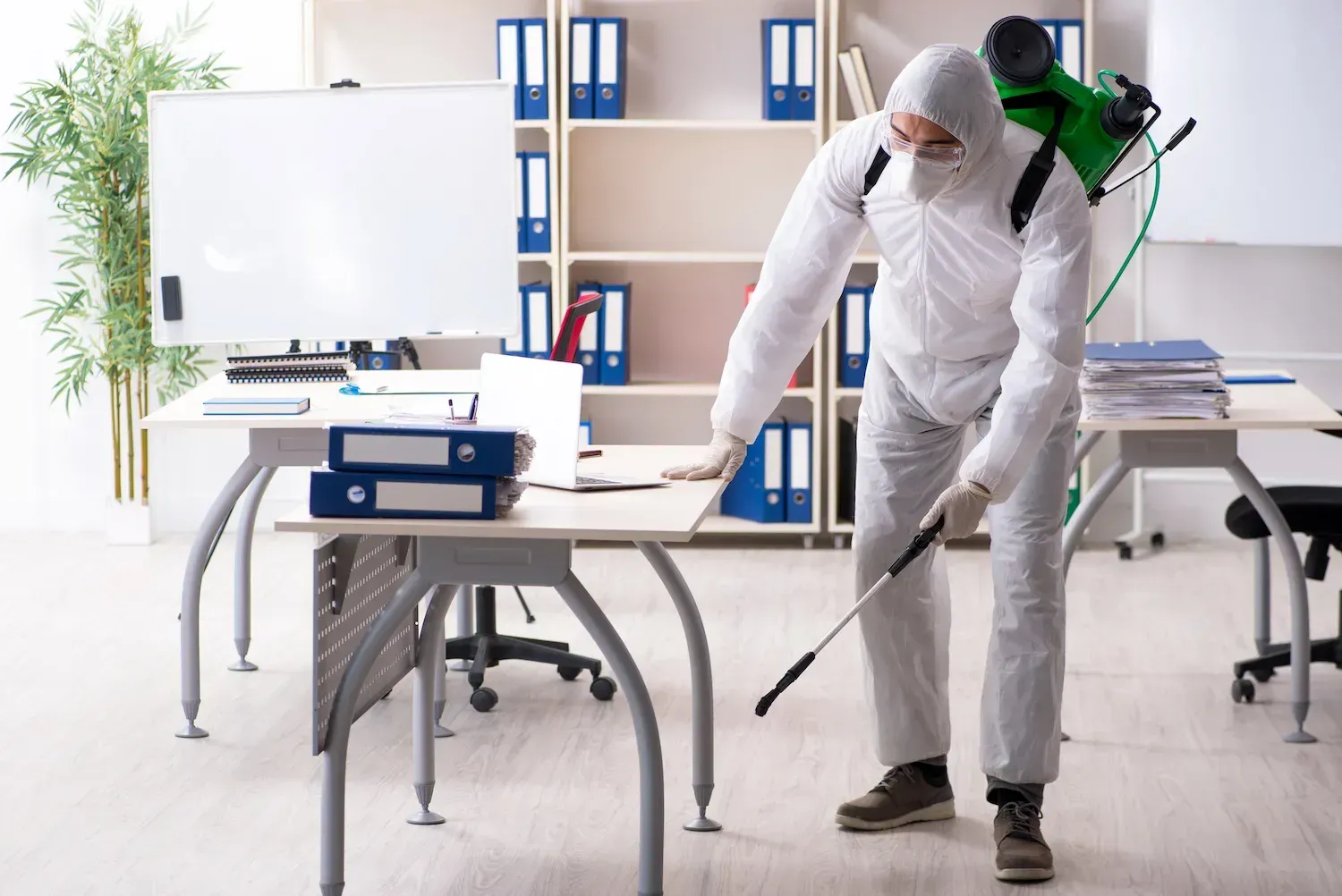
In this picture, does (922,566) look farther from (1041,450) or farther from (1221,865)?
(1221,865)

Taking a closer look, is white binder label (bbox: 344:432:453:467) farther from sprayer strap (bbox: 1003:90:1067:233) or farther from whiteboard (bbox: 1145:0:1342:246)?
whiteboard (bbox: 1145:0:1342:246)

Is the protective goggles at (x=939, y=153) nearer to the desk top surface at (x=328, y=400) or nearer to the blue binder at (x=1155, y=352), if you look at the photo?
the desk top surface at (x=328, y=400)

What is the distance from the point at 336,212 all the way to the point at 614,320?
43.8 inches

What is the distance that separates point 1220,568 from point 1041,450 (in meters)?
2.47

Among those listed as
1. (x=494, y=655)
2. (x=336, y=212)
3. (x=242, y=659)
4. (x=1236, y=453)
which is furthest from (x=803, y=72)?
(x=242, y=659)

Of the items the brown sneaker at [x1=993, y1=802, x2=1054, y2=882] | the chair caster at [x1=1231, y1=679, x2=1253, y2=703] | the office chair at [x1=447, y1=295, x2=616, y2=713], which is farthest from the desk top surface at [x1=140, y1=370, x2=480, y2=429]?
the chair caster at [x1=1231, y1=679, x2=1253, y2=703]

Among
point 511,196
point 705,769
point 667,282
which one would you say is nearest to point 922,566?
point 705,769

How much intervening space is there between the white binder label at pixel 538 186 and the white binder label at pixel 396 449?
279 cm

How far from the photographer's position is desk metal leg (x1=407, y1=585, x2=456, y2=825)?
237 centimetres

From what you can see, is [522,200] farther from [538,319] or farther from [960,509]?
[960,509]

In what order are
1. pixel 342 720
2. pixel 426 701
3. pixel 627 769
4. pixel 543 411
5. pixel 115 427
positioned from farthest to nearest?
pixel 115 427, pixel 627 769, pixel 426 701, pixel 543 411, pixel 342 720

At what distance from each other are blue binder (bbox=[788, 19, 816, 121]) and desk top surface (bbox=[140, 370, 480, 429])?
5.66ft

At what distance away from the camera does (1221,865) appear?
2393 mm

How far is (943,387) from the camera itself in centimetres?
237
